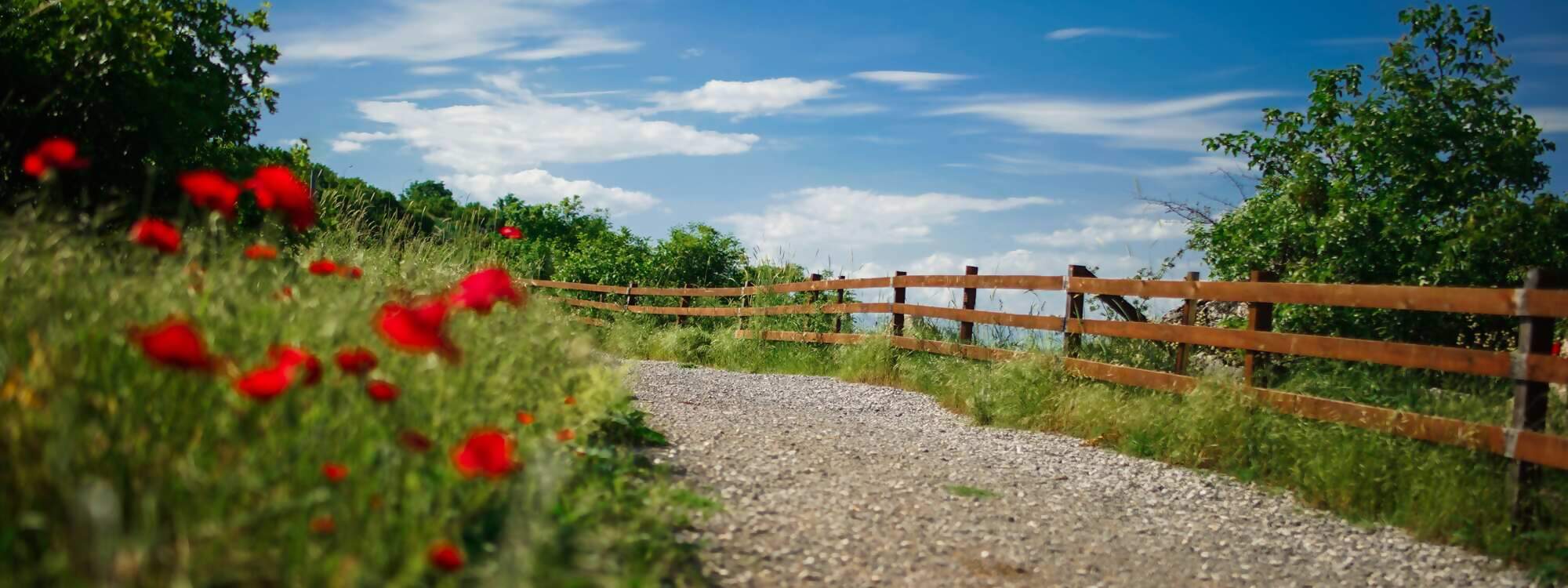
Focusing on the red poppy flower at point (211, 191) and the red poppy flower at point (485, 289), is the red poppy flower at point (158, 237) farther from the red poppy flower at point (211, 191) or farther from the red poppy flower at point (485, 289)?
the red poppy flower at point (485, 289)

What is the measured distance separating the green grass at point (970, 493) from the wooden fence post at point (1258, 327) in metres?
2.69

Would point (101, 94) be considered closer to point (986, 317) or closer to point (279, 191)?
point (279, 191)

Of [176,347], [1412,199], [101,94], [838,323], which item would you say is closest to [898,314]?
[838,323]

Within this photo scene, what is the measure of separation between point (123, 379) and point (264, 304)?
0.63 metres

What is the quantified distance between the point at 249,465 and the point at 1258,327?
21.0 ft

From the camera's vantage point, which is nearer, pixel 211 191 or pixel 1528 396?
pixel 211 191

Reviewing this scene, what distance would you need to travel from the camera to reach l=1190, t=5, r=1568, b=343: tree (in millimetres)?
8211

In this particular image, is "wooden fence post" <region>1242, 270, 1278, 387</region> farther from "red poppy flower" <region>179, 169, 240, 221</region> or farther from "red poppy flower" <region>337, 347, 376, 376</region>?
"red poppy flower" <region>179, 169, 240, 221</region>

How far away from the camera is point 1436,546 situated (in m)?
4.96

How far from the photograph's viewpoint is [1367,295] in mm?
6145

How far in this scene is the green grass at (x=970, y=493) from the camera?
504 cm

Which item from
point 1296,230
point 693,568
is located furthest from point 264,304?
point 1296,230

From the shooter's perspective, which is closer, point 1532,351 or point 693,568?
point 693,568

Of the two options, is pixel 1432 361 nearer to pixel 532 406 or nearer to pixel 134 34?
pixel 532 406
